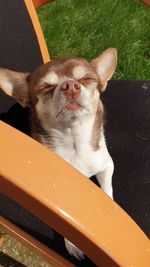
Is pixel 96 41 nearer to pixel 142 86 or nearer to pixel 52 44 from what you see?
pixel 52 44

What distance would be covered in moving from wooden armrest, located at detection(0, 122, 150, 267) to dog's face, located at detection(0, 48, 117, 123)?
2.04ft

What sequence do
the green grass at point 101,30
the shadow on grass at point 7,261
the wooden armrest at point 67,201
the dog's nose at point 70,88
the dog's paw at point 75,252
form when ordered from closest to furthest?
the wooden armrest at point 67,201
the dog's paw at point 75,252
the dog's nose at point 70,88
the shadow on grass at point 7,261
the green grass at point 101,30

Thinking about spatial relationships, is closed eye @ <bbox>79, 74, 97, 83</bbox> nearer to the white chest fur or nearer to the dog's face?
the dog's face

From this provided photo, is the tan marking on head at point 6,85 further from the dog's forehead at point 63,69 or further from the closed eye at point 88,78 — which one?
the closed eye at point 88,78

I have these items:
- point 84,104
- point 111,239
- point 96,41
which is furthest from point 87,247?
point 96,41

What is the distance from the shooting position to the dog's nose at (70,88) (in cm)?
160

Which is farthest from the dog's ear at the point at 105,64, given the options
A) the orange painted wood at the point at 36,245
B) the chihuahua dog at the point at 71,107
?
the orange painted wood at the point at 36,245

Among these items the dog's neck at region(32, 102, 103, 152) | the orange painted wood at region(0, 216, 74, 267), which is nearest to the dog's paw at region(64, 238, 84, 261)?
the orange painted wood at region(0, 216, 74, 267)

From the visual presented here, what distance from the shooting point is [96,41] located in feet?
10.2

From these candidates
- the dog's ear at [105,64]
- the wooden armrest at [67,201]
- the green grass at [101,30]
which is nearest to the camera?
the wooden armrest at [67,201]

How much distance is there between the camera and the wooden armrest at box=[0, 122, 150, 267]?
979mm

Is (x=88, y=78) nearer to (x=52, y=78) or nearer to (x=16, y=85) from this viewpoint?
(x=52, y=78)

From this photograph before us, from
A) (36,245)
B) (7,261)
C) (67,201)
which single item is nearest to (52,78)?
(36,245)

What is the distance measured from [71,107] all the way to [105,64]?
0.33m
